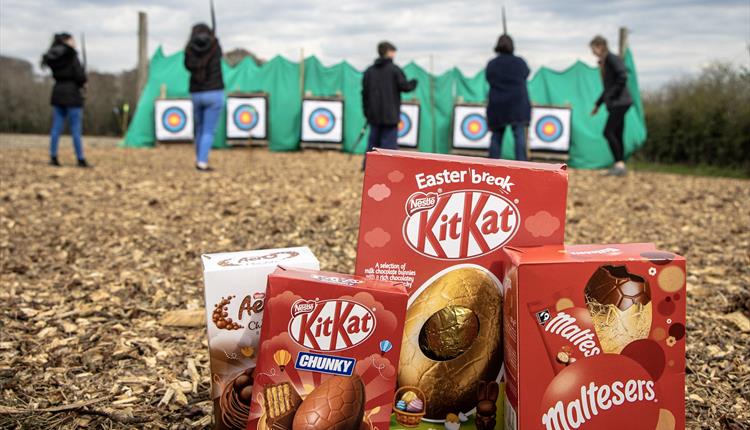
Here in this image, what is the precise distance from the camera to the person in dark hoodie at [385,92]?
7.98m

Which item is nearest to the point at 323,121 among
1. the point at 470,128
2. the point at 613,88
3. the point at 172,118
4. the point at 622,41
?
the point at 470,128

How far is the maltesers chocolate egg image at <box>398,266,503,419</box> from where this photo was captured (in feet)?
6.61

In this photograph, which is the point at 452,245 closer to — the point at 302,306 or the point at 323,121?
the point at 302,306

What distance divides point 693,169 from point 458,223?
11.7 m

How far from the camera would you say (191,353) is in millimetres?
3039

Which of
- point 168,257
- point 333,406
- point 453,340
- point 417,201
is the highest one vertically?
point 417,201

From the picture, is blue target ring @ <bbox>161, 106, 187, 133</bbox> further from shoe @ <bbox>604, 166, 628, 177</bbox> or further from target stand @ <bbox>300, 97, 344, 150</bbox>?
shoe @ <bbox>604, 166, 628, 177</bbox>

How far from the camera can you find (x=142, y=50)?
43.9 feet

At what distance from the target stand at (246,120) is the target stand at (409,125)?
2479 millimetres

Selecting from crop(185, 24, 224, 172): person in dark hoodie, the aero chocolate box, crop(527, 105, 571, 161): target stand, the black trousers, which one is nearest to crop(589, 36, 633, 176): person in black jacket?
the black trousers

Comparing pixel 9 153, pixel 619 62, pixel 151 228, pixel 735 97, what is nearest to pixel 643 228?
pixel 619 62

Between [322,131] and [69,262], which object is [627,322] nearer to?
[69,262]

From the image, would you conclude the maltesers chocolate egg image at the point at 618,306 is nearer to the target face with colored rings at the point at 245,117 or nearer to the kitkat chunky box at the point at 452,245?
the kitkat chunky box at the point at 452,245

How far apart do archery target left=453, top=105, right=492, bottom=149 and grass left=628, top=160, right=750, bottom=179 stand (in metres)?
2.79
